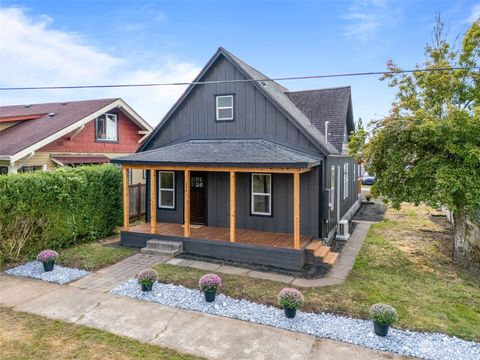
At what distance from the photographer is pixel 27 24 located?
42.3 feet

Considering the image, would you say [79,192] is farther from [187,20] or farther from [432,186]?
[432,186]

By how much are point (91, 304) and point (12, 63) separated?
46.7 feet

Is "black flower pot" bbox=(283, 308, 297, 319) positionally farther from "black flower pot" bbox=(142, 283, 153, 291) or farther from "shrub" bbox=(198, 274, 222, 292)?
"black flower pot" bbox=(142, 283, 153, 291)

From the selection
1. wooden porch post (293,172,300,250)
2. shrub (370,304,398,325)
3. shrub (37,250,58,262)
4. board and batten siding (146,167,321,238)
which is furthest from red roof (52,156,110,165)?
shrub (370,304,398,325)

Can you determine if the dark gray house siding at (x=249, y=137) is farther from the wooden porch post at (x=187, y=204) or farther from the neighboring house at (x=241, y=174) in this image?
→ the wooden porch post at (x=187, y=204)

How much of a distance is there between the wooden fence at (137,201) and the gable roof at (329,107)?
888cm

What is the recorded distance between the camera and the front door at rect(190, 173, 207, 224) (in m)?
13.0

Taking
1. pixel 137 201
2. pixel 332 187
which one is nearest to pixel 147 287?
pixel 332 187

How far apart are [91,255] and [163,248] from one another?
7.54ft

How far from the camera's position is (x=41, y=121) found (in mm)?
19094

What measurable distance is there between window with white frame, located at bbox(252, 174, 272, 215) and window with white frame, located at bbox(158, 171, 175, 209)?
11.9ft

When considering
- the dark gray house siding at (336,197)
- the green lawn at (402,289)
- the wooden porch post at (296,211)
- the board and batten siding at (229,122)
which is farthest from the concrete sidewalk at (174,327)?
the board and batten siding at (229,122)

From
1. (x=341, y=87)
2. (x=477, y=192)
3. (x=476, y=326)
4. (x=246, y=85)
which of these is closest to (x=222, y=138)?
(x=246, y=85)

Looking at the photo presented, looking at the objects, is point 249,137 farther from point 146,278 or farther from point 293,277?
point 146,278
